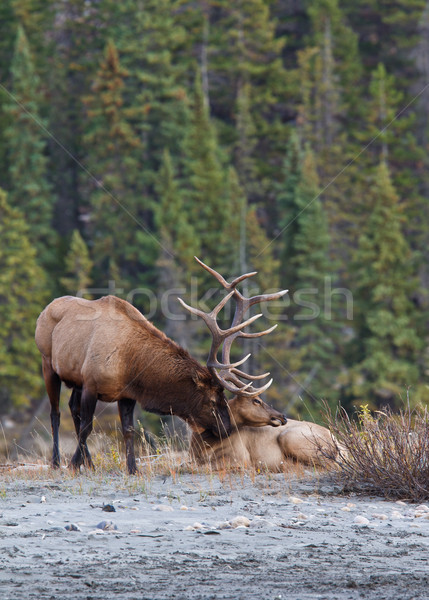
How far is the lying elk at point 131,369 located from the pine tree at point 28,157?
131 ft

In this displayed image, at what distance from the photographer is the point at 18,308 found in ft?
149

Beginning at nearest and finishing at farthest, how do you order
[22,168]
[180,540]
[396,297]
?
[180,540] < [396,297] < [22,168]

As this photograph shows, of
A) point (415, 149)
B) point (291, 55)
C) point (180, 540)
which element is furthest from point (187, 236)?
point (180, 540)

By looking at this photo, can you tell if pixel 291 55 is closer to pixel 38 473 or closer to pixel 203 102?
pixel 203 102

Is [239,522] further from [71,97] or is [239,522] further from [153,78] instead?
[71,97]

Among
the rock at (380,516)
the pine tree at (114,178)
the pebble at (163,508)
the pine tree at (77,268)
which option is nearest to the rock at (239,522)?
the pebble at (163,508)

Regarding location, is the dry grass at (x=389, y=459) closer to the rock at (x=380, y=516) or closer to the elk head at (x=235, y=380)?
→ the rock at (x=380, y=516)

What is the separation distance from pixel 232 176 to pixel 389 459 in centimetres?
4297

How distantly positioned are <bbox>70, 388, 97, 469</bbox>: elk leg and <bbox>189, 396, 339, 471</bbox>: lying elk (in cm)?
107

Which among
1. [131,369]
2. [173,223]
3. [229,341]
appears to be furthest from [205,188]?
[131,369]

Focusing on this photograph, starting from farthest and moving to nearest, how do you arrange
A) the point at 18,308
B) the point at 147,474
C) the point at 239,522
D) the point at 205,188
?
the point at 205,188, the point at 18,308, the point at 147,474, the point at 239,522

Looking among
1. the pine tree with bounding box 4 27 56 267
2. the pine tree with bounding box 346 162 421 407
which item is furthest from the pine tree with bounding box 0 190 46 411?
the pine tree with bounding box 346 162 421 407

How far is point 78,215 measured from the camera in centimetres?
5588

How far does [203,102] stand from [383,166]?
1073 cm
